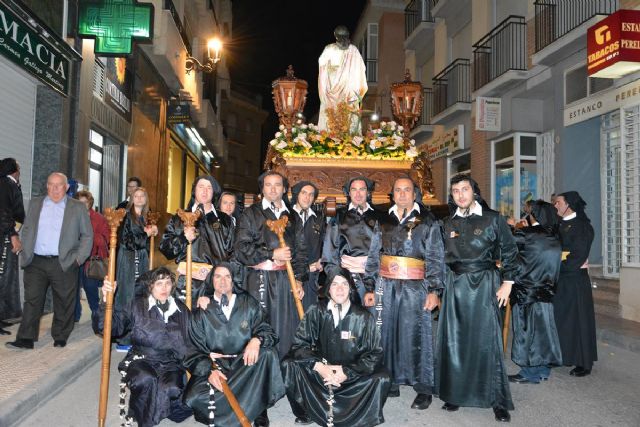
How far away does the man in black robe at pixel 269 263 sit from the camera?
5.39 metres

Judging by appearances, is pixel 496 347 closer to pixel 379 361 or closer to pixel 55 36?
pixel 379 361

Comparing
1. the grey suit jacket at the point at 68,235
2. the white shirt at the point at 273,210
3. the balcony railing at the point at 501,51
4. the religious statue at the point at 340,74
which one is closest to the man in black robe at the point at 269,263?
the white shirt at the point at 273,210

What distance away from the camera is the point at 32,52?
7.67 metres

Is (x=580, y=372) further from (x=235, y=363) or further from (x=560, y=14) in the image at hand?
(x=560, y=14)

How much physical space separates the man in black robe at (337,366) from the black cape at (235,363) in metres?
0.17

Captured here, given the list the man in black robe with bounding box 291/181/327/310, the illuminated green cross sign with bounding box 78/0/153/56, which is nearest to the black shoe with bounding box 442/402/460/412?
the man in black robe with bounding box 291/181/327/310

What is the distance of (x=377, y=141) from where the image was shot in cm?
859

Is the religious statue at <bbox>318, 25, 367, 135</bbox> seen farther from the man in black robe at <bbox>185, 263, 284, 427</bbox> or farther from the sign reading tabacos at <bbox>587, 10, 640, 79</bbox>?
the man in black robe at <bbox>185, 263, 284, 427</bbox>

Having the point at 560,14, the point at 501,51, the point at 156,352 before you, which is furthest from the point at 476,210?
the point at 501,51

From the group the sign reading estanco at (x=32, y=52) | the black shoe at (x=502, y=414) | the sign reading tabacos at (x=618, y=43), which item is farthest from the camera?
the sign reading tabacos at (x=618, y=43)

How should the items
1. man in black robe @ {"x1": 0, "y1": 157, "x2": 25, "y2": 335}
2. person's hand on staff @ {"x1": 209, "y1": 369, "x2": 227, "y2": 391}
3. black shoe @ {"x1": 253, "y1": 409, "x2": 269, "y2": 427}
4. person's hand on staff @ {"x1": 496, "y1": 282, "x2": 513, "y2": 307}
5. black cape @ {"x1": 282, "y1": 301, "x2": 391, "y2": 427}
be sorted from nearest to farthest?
person's hand on staff @ {"x1": 209, "y1": 369, "x2": 227, "y2": 391} → black cape @ {"x1": 282, "y1": 301, "x2": 391, "y2": 427} → black shoe @ {"x1": 253, "y1": 409, "x2": 269, "y2": 427} → person's hand on staff @ {"x1": 496, "y1": 282, "x2": 513, "y2": 307} → man in black robe @ {"x1": 0, "y1": 157, "x2": 25, "y2": 335}

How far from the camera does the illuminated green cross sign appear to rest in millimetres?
9094

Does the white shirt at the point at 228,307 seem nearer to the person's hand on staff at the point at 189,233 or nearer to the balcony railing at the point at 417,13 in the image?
the person's hand on staff at the point at 189,233

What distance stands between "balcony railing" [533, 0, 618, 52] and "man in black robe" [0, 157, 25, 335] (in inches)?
412
